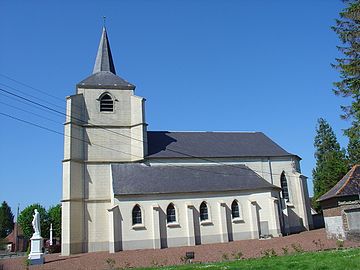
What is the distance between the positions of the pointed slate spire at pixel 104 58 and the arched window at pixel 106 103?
4.40 meters

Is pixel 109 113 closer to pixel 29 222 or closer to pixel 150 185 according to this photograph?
pixel 150 185

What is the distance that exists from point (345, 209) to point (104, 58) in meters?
27.5

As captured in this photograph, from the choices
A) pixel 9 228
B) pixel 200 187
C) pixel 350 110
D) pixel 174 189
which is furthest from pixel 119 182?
pixel 9 228

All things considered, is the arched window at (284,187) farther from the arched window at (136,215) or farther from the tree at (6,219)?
the tree at (6,219)

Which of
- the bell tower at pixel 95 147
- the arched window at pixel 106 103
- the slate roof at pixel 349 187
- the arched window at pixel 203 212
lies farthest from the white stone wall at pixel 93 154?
the slate roof at pixel 349 187

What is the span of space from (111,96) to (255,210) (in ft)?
56.4

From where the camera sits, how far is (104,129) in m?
33.8

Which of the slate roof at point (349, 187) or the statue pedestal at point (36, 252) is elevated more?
the slate roof at point (349, 187)

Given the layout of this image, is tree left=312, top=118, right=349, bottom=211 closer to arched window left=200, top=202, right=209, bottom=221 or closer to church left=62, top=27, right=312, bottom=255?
church left=62, top=27, right=312, bottom=255

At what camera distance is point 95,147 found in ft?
108

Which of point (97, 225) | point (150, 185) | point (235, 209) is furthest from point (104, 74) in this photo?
→ point (235, 209)

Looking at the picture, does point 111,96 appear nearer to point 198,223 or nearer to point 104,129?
point 104,129

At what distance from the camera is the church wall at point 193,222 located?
28.6 m

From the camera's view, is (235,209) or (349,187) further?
(235,209)
